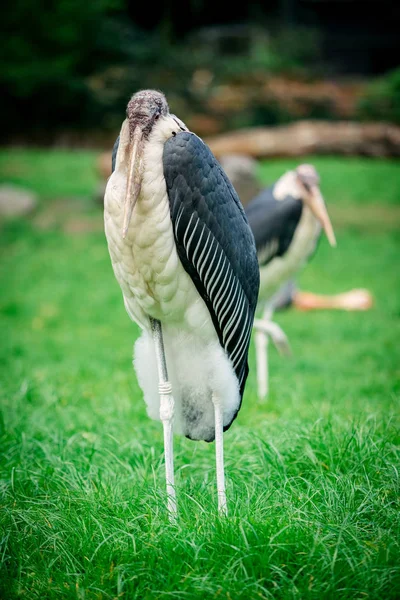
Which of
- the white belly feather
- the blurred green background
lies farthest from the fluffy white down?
the blurred green background

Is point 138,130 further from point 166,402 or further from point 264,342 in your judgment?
point 264,342

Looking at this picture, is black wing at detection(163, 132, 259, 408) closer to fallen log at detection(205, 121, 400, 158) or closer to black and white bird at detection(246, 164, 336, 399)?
black and white bird at detection(246, 164, 336, 399)

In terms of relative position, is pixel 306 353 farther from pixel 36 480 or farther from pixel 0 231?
pixel 0 231

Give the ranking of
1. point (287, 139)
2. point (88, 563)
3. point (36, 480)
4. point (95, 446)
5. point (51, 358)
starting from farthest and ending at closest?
point (287, 139) < point (51, 358) < point (95, 446) < point (36, 480) < point (88, 563)

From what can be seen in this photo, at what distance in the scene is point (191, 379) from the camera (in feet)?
8.90

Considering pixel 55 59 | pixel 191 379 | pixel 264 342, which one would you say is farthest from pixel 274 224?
pixel 55 59

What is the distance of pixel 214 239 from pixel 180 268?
17 centimetres

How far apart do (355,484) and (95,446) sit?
4.03 feet

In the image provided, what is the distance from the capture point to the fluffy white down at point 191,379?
2.62 metres

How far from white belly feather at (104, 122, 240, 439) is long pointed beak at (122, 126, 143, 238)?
3 cm

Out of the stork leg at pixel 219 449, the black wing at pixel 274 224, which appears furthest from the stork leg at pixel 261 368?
the stork leg at pixel 219 449

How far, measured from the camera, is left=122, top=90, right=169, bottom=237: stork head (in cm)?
221

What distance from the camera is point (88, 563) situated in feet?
7.72

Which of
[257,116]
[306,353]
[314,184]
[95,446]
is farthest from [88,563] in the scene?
[257,116]
